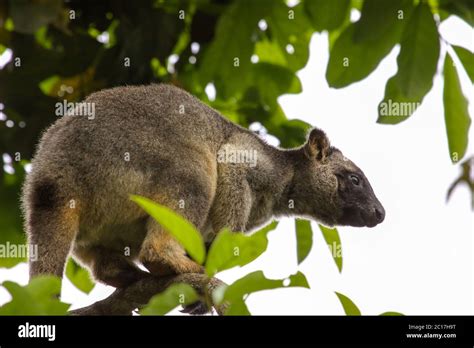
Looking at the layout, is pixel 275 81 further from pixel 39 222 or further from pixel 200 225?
pixel 39 222

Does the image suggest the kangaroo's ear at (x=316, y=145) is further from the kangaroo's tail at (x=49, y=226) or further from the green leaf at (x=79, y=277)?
the kangaroo's tail at (x=49, y=226)

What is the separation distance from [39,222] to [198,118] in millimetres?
1856

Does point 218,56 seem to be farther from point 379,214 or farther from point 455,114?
point 379,214

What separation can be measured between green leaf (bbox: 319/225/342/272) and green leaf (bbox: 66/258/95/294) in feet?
7.81

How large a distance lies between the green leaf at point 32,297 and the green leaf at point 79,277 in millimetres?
Answer: 3928

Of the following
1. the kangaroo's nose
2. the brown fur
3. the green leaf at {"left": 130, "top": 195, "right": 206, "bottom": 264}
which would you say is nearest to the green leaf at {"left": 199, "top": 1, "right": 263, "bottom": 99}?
the brown fur

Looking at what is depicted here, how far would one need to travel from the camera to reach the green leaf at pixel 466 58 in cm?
609

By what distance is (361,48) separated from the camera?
6.35 m

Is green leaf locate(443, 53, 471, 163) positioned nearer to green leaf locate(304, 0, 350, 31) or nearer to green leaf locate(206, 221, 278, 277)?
green leaf locate(304, 0, 350, 31)

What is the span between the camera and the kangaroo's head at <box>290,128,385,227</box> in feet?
29.2

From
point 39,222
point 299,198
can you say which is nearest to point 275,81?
point 299,198

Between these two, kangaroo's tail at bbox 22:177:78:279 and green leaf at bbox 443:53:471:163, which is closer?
green leaf at bbox 443:53:471:163

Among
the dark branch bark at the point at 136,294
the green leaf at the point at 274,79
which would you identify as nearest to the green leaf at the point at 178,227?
the dark branch bark at the point at 136,294

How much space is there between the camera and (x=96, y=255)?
754 cm
